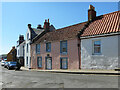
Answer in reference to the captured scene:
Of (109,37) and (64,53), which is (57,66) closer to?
(64,53)

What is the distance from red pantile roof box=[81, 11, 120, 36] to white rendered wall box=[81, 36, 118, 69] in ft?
2.72

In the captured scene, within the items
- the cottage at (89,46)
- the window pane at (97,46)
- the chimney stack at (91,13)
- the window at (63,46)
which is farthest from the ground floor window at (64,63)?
the chimney stack at (91,13)

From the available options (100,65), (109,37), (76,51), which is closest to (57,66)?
(76,51)

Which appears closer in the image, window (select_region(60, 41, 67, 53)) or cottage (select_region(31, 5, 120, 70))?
cottage (select_region(31, 5, 120, 70))

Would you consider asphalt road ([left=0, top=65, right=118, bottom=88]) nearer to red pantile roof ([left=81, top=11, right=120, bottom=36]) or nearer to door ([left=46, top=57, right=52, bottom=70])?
red pantile roof ([left=81, top=11, right=120, bottom=36])

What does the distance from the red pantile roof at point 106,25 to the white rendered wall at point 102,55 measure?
83cm

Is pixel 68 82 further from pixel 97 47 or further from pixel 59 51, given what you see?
pixel 59 51

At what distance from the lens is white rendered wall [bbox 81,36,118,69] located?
47.7ft

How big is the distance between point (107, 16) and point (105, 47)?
5.17 metres

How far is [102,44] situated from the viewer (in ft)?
51.1

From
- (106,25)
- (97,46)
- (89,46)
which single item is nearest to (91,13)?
(106,25)

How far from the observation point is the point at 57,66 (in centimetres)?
2153

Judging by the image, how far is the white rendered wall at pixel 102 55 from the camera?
14.5 meters

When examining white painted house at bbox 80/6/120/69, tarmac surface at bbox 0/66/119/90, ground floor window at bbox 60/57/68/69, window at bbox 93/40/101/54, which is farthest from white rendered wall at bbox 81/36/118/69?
tarmac surface at bbox 0/66/119/90
